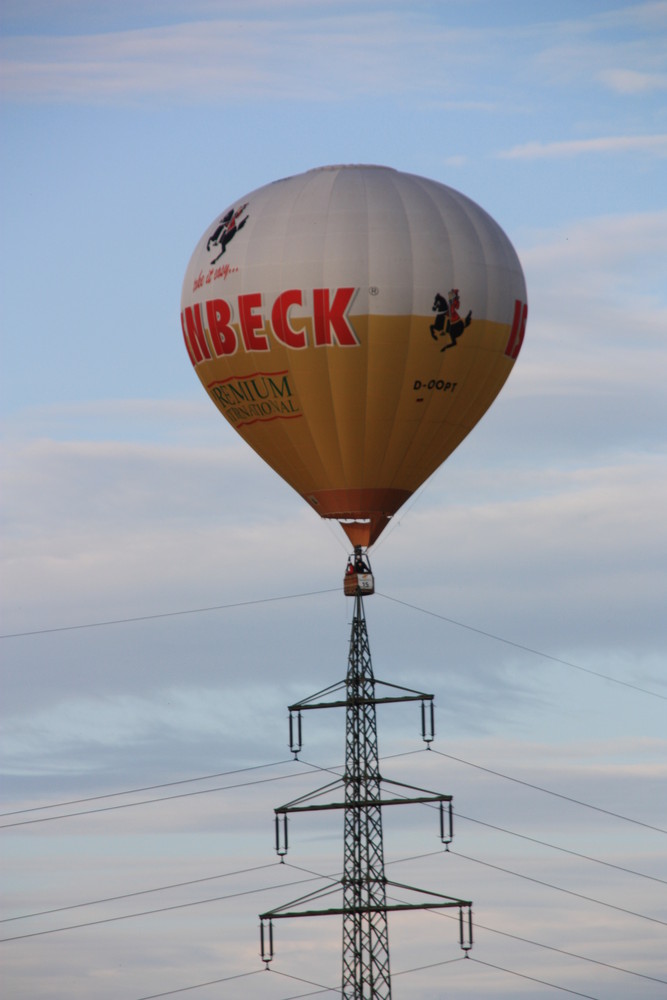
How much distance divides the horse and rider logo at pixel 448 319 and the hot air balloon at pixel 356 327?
0.03 m

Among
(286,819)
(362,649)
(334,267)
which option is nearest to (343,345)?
(334,267)

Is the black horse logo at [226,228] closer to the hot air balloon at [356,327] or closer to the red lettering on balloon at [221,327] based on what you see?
the hot air balloon at [356,327]

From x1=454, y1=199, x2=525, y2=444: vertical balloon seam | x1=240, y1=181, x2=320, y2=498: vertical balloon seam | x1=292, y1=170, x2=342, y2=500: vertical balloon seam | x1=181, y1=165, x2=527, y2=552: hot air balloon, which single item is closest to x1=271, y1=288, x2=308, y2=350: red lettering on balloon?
x1=181, y1=165, x2=527, y2=552: hot air balloon

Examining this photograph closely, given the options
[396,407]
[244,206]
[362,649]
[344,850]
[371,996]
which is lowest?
[371,996]

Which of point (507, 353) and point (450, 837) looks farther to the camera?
point (507, 353)

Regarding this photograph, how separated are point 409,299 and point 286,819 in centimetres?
1549

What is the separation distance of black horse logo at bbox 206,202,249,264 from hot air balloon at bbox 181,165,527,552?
67 mm

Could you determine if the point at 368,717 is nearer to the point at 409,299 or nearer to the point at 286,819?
the point at 286,819

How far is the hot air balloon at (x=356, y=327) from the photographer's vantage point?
6775 centimetres

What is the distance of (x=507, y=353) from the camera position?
70812 millimetres

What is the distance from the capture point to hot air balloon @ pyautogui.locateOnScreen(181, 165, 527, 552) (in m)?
67.8

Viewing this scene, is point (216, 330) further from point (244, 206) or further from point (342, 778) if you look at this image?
point (342, 778)

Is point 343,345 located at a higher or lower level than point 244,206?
lower

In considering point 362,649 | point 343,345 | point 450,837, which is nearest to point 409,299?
point 343,345
